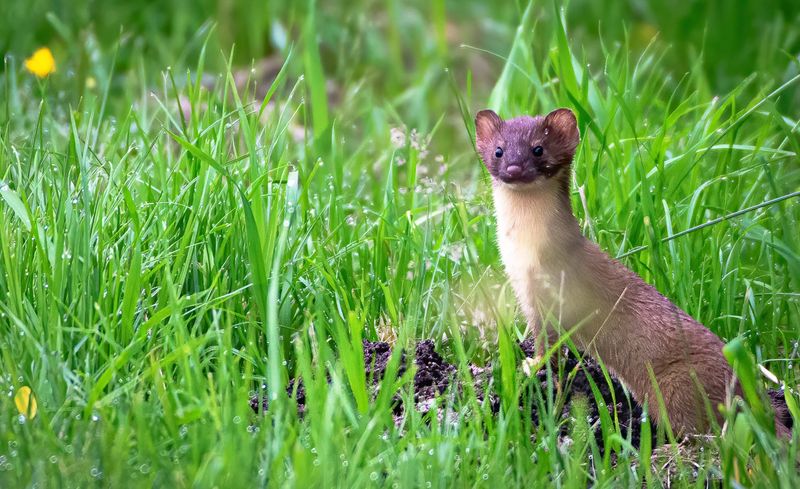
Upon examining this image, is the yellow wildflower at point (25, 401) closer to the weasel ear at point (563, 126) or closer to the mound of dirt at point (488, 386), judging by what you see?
the mound of dirt at point (488, 386)

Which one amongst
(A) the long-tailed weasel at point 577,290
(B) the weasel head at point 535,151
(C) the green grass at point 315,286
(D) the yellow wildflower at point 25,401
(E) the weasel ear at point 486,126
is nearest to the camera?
(C) the green grass at point 315,286

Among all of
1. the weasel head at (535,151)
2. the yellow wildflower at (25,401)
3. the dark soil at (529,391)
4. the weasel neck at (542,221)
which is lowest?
the dark soil at (529,391)

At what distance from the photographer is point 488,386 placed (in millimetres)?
3652

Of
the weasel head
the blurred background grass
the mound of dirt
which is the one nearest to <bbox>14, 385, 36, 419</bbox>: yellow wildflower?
the mound of dirt

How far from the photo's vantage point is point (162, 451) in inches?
122

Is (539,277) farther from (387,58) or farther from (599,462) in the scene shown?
(387,58)

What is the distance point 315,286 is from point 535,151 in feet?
2.92

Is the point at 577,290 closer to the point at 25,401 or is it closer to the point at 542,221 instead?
the point at 542,221

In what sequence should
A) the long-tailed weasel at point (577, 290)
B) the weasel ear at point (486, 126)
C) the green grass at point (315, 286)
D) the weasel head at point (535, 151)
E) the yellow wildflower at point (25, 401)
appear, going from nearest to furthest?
1. the green grass at point (315, 286)
2. the yellow wildflower at point (25, 401)
3. the long-tailed weasel at point (577, 290)
4. the weasel head at point (535, 151)
5. the weasel ear at point (486, 126)

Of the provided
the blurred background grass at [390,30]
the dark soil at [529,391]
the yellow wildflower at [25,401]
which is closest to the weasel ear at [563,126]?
the dark soil at [529,391]

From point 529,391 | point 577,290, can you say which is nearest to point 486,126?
point 577,290

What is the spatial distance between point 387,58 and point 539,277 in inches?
196

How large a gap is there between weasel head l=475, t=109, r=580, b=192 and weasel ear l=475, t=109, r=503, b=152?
0.06m

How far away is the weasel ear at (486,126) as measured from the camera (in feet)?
13.4
